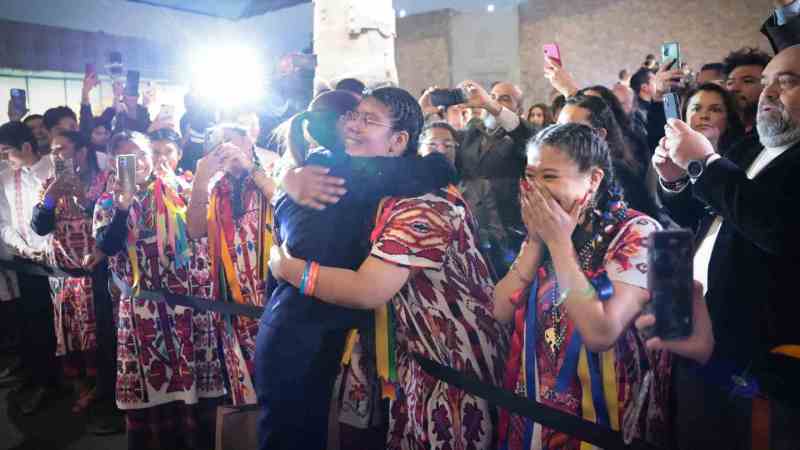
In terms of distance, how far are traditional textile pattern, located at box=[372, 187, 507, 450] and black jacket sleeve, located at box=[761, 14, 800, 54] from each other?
1295 millimetres

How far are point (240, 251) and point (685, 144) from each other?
6.66 ft

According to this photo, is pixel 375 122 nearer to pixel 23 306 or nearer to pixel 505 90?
pixel 505 90

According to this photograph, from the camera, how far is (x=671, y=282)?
127 centimetres

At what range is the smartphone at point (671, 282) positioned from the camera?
1252 millimetres

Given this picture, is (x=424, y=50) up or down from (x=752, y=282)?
up

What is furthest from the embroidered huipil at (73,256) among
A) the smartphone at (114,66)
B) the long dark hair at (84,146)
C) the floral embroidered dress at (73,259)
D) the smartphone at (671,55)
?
the smartphone at (671,55)

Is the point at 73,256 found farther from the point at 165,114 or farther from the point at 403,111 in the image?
the point at 403,111

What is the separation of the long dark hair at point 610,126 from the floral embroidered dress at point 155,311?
227 centimetres

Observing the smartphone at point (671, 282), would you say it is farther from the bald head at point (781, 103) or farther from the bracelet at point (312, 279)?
the bracelet at point (312, 279)

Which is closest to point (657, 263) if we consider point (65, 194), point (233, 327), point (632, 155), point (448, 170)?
point (448, 170)

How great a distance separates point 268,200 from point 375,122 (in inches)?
41.7

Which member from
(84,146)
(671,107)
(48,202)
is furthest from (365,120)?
(84,146)

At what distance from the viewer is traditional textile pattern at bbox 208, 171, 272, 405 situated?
2.98m

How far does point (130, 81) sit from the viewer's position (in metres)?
5.07
